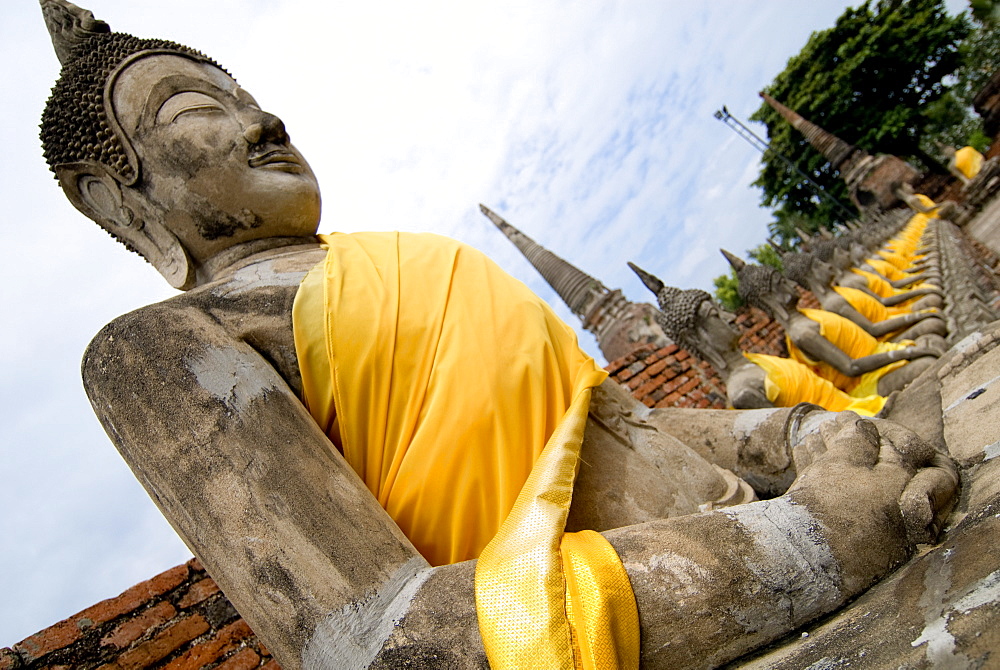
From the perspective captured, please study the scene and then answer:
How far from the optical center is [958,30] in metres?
21.6

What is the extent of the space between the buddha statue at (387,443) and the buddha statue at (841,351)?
3626 millimetres

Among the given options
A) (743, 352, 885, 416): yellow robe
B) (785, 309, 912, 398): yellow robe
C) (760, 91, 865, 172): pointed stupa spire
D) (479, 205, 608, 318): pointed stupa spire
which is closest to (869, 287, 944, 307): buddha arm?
(785, 309, 912, 398): yellow robe

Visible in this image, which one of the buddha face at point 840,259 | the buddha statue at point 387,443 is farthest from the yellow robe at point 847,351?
the buddha face at point 840,259

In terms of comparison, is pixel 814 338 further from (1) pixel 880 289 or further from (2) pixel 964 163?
(2) pixel 964 163

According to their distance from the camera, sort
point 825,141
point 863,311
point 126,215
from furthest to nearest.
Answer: point 825,141 → point 863,311 → point 126,215

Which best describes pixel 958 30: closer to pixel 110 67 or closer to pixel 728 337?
pixel 728 337

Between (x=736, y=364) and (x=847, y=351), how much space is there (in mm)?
1409

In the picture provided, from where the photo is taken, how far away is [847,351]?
200 inches

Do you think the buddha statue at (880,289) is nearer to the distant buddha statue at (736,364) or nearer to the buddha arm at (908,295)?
the buddha arm at (908,295)

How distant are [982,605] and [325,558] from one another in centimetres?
89

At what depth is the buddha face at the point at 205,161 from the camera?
158 cm

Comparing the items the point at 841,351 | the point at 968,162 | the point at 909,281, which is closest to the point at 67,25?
the point at 841,351

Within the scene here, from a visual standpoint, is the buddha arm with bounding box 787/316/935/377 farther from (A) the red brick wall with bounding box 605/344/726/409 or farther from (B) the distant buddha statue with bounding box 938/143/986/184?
(B) the distant buddha statue with bounding box 938/143/986/184

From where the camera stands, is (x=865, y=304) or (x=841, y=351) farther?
(x=865, y=304)
